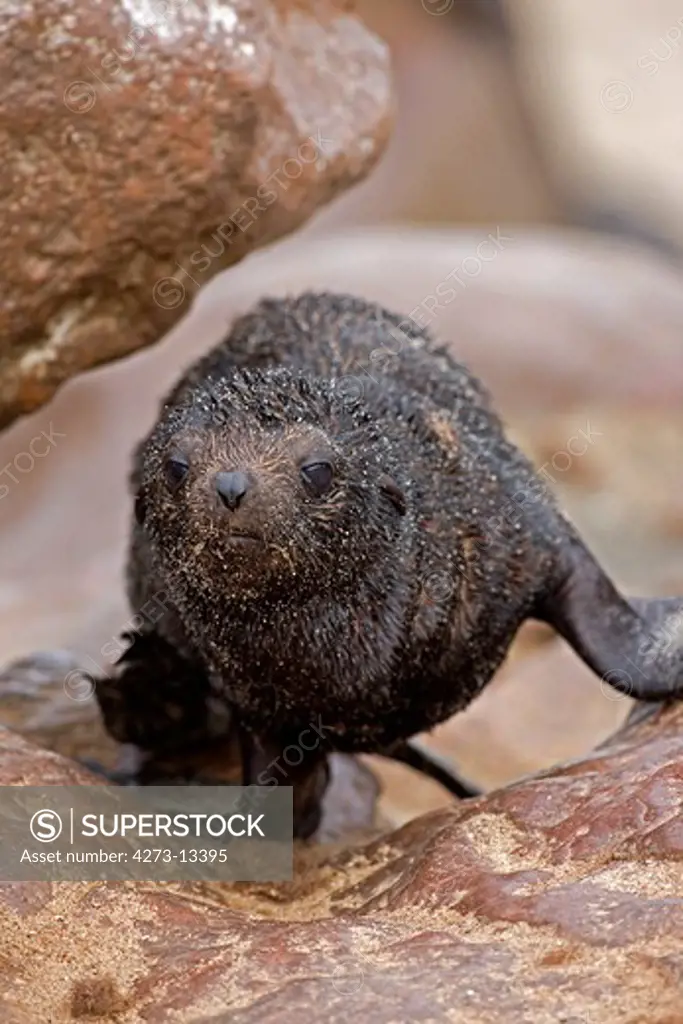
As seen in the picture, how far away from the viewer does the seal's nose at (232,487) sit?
4891mm

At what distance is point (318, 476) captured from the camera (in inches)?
203

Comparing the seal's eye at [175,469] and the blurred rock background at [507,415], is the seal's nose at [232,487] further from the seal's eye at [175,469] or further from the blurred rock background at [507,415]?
the blurred rock background at [507,415]

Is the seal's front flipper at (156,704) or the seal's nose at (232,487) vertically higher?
the seal's nose at (232,487)

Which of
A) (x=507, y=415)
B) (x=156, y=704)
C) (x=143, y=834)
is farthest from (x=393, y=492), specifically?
(x=507, y=415)

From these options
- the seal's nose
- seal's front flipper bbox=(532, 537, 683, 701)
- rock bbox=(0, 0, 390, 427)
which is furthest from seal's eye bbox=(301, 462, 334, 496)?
rock bbox=(0, 0, 390, 427)

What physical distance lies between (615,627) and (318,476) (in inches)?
67.6

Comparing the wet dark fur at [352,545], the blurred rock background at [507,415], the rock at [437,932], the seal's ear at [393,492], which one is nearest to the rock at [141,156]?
the wet dark fur at [352,545]

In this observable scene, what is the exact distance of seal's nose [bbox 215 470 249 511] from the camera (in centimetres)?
489

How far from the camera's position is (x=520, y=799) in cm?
527

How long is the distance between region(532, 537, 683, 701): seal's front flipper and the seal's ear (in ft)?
3.55

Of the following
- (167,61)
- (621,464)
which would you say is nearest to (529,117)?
(621,464)

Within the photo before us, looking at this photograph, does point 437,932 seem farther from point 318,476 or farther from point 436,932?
point 318,476

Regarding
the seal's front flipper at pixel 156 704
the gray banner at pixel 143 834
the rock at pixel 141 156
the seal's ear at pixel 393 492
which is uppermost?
the rock at pixel 141 156

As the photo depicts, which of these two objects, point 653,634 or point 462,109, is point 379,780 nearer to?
point 653,634
